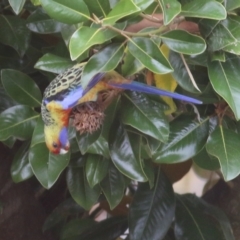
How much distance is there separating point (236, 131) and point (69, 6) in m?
0.34

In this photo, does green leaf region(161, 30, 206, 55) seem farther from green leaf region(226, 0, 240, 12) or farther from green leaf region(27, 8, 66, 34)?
green leaf region(27, 8, 66, 34)

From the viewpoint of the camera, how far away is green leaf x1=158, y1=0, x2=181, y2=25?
489 mm

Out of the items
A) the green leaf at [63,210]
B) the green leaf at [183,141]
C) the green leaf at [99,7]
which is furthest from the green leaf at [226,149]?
the green leaf at [63,210]

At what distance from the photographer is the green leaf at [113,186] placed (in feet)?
2.66

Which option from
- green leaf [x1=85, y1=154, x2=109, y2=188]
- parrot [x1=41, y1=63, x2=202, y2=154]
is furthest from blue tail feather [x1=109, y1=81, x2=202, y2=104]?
green leaf [x1=85, y1=154, x2=109, y2=188]

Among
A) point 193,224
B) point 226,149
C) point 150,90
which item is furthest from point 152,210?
point 150,90

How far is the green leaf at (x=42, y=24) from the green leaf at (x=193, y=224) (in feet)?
1.64

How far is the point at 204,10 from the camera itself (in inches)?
20.4

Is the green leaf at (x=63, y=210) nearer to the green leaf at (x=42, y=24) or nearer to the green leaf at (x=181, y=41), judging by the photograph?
the green leaf at (x=42, y=24)

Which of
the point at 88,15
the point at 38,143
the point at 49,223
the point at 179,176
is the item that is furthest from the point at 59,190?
the point at 88,15

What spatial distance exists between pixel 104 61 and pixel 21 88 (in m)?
0.30

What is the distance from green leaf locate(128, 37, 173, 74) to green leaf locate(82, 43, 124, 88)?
0.7 inches

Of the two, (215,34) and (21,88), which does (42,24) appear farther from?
(215,34)

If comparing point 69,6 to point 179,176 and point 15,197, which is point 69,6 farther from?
point 179,176
